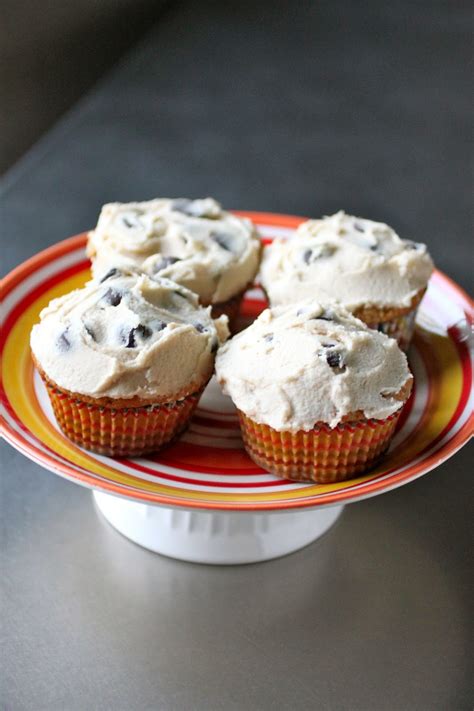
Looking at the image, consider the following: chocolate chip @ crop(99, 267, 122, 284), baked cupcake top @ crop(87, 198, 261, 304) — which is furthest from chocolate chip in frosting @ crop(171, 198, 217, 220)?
chocolate chip @ crop(99, 267, 122, 284)

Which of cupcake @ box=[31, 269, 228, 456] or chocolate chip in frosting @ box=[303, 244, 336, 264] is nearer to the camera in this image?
cupcake @ box=[31, 269, 228, 456]

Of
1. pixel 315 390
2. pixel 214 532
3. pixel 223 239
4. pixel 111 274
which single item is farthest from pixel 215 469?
pixel 223 239

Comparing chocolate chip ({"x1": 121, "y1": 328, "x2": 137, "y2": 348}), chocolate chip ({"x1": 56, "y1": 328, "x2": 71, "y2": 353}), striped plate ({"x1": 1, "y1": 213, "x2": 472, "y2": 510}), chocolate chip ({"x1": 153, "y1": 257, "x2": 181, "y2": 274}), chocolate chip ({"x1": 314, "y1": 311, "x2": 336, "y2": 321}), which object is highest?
chocolate chip ({"x1": 314, "y1": 311, "x2": 336, "y2": 321})

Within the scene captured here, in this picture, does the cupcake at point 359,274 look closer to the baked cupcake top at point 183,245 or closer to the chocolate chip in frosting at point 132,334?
the baked cupcake top at point 183,245

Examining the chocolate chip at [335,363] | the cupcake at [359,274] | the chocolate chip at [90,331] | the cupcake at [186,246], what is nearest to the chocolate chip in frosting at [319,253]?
the cupcake at [359,274]

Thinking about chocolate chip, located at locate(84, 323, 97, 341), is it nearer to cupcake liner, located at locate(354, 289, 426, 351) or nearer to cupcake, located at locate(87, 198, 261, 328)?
cupcake, located at locate(87, 198, 261, 328)

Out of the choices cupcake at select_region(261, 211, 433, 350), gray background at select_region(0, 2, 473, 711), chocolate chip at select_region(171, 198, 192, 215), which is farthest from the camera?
chocolate chip at select_region(171, 198, 192, 215)
